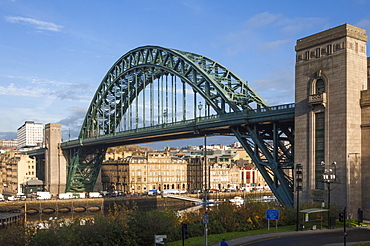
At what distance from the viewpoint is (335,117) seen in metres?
48.9

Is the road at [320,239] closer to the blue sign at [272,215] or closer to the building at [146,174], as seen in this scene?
the blue sign at [272,215]

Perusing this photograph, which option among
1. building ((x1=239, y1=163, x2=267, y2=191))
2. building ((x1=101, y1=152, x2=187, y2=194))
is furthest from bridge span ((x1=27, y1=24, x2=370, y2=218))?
building ((x1=239, y1=163, x2=267, y2=191))

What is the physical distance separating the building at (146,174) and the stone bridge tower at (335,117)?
94078 millimetres

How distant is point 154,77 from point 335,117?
197 feet

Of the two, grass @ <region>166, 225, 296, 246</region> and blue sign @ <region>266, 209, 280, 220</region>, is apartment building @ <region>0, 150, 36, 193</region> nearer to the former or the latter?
grass @ <region>166, 225, 296, 246</region>

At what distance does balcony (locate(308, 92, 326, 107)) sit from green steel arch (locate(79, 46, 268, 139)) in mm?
18053

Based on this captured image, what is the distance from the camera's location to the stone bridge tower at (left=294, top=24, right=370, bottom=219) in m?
47.7

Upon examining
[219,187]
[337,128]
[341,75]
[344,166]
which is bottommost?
[219,187]

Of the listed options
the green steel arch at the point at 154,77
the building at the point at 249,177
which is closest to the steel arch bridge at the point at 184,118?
the green steel arch at the point at 154,77

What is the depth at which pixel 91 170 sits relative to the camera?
134m

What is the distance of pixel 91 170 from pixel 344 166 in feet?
321

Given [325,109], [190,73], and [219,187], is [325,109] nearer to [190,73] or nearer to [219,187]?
[190,73]

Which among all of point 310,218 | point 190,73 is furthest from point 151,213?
point 190,73

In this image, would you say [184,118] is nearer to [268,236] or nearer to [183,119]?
[183,119]
